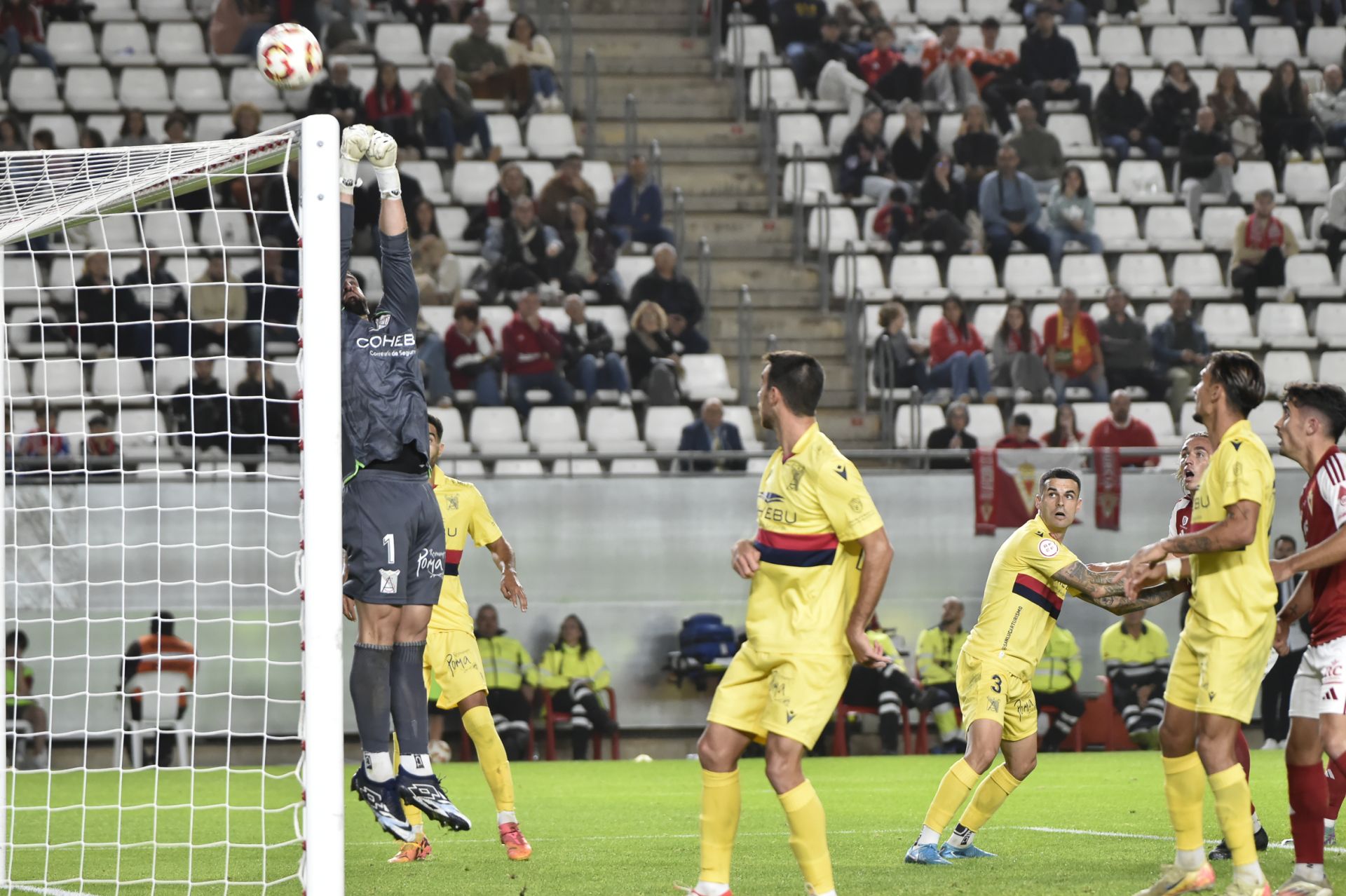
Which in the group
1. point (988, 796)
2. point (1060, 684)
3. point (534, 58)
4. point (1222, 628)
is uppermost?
point (534, 58)

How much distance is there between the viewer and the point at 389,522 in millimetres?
6574

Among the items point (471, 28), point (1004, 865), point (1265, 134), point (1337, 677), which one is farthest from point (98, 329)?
point (1265, 134)

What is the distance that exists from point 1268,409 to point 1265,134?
457 centimetres

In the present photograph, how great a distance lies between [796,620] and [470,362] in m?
9.91

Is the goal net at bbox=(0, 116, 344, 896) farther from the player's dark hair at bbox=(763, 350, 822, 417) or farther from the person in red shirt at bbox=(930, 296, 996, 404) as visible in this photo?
the person in red shirt at bbox=(930, 296, 996, 404)

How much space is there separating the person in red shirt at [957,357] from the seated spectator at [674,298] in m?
2.35

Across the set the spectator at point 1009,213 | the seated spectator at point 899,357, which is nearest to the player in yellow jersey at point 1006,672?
the seated spectator at point 899,357

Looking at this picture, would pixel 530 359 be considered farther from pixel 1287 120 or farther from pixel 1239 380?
pixel 1287 120

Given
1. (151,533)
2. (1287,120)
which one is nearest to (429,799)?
(151,533)

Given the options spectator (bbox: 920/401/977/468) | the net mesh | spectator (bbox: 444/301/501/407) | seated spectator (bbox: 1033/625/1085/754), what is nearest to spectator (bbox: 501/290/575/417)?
spectator (bbox: 444/301/501/407)

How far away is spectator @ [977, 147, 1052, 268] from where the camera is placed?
693 inches

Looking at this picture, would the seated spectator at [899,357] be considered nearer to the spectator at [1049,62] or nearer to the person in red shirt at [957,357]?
the person in red shirt at [957,357]

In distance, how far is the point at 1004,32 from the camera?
66.7ft

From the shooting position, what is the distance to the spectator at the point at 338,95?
16.9 metres
